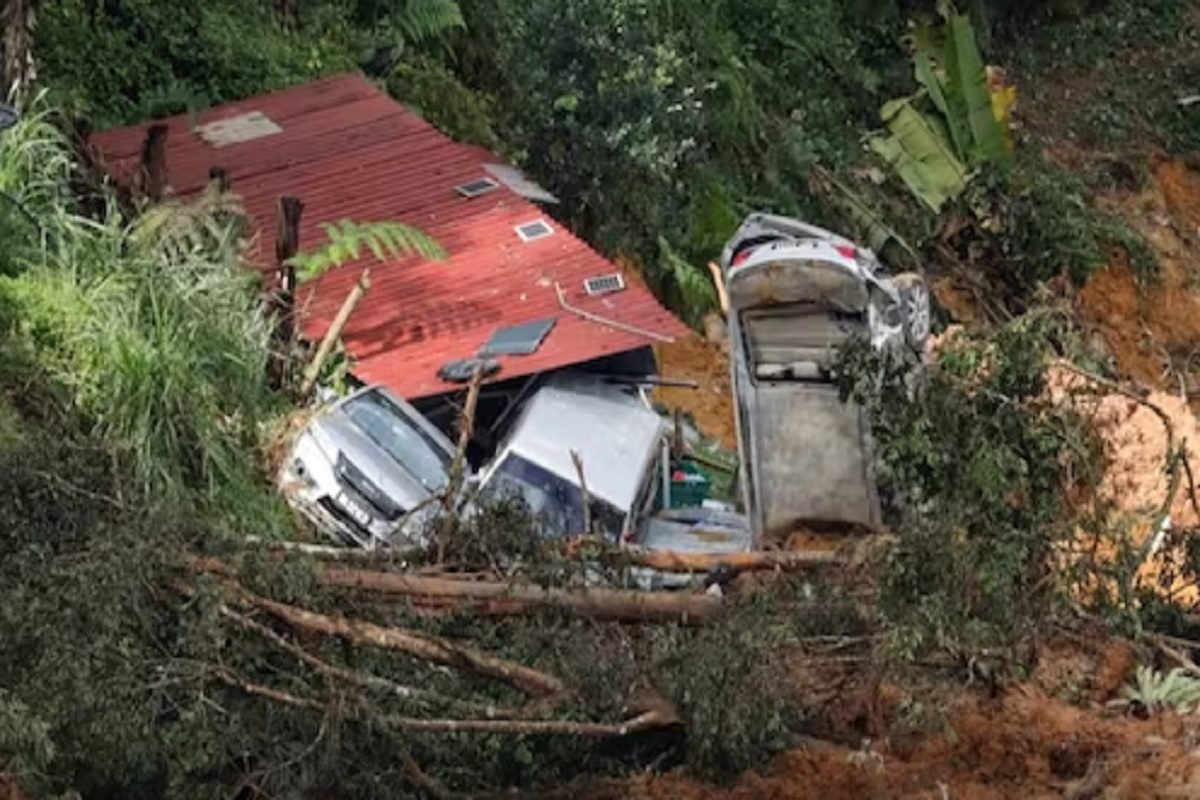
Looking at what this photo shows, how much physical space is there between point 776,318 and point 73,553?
18.0ft

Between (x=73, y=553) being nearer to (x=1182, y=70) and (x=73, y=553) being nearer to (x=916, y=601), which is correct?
(x=916, y=601)

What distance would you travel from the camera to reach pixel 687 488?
13.4 m

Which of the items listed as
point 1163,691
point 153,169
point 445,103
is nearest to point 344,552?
point 1163,691

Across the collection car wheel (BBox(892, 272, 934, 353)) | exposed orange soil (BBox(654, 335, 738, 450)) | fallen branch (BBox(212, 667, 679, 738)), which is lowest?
exposed orange soil (BBox(654, 335, 738, 450))

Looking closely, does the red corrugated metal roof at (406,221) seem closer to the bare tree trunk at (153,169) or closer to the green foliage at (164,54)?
the bare tree trunk at (153,169)

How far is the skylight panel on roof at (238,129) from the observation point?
50.7ft

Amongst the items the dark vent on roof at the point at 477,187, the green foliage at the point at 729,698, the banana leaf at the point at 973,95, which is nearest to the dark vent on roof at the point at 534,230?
the dark vent on roof at the point at 477,187

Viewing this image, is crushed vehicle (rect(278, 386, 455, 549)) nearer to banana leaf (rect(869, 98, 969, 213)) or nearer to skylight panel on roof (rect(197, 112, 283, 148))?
skylight panel on roof (rect(197, 112, 283, 148))

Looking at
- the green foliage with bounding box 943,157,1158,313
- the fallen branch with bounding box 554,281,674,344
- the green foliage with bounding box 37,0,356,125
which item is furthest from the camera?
the green foliage with bounding box 943,157,1158,313

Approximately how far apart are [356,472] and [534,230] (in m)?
3.67

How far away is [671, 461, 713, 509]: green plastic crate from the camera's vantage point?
43.5ft

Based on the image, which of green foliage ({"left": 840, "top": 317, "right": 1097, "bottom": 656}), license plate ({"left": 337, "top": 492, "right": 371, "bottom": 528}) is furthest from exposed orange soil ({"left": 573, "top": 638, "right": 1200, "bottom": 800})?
license plate ({"left": 337, "top": 492, "right": 371, "bottom": 528})

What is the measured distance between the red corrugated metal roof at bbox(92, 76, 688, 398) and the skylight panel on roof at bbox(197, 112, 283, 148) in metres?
0.08

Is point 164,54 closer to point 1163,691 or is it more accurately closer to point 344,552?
point 344,552
